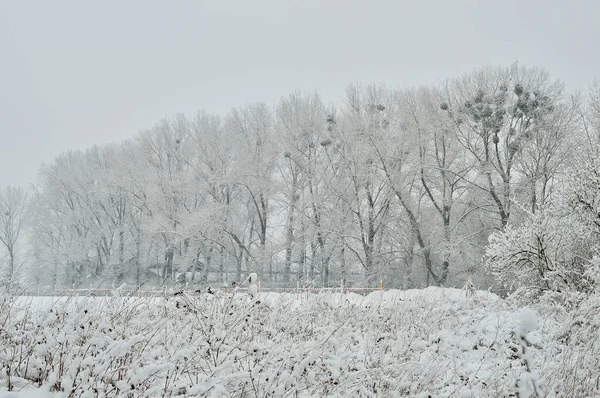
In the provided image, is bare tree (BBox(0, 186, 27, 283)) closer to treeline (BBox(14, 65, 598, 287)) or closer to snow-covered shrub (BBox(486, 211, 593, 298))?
treeline (BBox(14, 65, 598, 287))

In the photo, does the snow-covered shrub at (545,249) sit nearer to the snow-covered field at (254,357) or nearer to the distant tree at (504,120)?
the snow-covered field at (254,357)

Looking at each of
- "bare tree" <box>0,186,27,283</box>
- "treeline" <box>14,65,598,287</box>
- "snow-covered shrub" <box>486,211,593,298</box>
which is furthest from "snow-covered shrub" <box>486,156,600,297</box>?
"bare tree" <box>0,186,27,283</box>

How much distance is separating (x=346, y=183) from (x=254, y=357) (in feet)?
76.7

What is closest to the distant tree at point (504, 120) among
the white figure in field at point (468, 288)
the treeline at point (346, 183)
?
the treeline at point (346, 183)

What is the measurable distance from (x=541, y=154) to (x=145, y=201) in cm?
2383

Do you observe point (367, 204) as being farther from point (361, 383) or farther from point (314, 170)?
point (361, 383)

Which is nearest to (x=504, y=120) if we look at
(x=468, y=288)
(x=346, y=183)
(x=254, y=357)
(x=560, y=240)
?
(x=346, y=183)

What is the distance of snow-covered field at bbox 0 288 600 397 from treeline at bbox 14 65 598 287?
17.0 metres

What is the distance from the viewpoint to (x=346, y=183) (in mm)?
27594

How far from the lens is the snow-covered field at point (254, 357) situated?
11.1 ft

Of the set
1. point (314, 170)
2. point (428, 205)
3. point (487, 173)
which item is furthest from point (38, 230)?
point (487, 173)

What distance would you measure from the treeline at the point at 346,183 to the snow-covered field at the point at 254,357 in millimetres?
17047

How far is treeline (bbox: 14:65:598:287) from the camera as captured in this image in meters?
24.0

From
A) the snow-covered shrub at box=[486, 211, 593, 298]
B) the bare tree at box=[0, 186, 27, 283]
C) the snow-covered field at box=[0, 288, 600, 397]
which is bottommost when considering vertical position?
the snow-covered field at box=[0, 288, 600, 397]
